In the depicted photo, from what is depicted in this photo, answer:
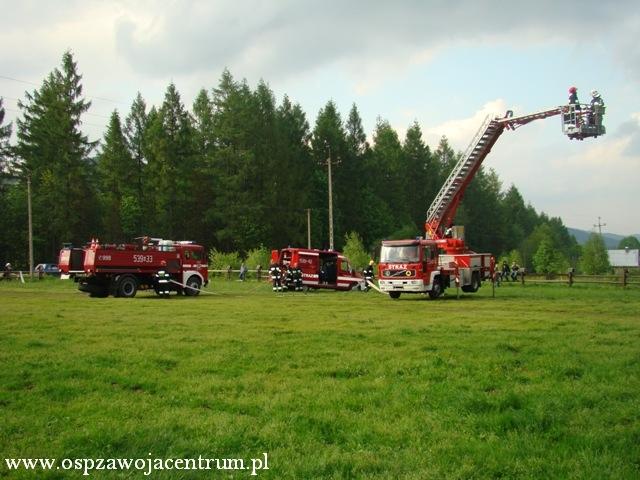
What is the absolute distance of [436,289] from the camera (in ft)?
87.0

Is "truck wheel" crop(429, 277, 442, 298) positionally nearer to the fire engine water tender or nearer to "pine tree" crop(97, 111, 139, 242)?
the fire engine water tender

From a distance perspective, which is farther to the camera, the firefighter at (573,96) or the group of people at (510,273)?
the group of people at (510,273)

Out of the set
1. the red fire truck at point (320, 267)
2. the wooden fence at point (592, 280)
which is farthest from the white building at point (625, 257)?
the red fire truck at point (320, 267)

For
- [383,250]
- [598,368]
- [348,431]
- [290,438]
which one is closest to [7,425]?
[290,438]

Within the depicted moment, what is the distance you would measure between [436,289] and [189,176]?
1748 inches

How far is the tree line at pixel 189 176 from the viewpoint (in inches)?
2382

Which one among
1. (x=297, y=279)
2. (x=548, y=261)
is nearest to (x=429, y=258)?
(x=297, y=279)

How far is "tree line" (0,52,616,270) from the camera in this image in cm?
6050

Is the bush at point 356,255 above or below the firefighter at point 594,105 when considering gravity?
below

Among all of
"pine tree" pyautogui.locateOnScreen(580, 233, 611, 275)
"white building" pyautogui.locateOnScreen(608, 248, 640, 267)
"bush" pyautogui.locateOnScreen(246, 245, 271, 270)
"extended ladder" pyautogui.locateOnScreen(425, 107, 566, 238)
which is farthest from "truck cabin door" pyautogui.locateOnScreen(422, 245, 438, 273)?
"white building" pyautogui.locateOnScreen(608, 248, 640, 267)

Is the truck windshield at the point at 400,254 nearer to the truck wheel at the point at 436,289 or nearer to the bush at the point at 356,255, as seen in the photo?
the truck wheel at the point at 436,289

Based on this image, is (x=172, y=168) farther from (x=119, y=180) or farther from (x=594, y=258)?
(x=594, y=258)

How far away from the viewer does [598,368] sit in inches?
346

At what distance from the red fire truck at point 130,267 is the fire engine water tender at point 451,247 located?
10.3m
